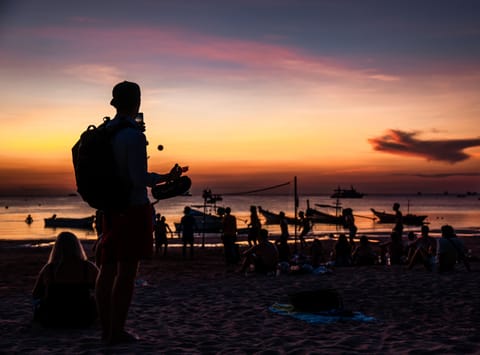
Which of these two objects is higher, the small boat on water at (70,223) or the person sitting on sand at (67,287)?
the person sitting on sand at (67,287)

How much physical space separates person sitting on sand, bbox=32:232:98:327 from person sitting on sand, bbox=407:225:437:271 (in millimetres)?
8620

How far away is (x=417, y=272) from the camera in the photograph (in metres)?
11.7

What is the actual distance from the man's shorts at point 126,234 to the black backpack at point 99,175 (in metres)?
0.10

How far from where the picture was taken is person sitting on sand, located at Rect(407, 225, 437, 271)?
11.9m

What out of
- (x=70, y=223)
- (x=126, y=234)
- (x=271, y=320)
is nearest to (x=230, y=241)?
(x=271, y=320)

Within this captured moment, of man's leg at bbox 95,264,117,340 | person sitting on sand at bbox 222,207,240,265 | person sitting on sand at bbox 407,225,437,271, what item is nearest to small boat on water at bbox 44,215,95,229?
person sitting on sand at bbox 222,207,240,265

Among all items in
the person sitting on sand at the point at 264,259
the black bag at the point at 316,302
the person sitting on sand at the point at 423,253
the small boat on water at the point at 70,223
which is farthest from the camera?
the small boat on water at the point at 70,223

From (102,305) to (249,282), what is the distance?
636cm

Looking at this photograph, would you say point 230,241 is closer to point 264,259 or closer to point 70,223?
point 264,259

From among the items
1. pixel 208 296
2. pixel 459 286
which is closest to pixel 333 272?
pixel 459 286

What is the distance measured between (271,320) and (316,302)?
0.73 m

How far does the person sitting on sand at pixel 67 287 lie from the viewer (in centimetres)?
559

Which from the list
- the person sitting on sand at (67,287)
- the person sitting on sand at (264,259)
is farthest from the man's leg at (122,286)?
the person sitting on sand at (264,259)

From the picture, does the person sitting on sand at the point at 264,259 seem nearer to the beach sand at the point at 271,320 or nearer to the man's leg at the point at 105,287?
the beach sand at the point at 271,320
